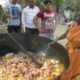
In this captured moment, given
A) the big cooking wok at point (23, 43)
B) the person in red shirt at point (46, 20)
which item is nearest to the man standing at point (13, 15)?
the person in red shirt at point (46, 20)

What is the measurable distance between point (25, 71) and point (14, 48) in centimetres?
129

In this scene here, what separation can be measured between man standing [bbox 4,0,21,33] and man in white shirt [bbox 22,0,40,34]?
0.21m

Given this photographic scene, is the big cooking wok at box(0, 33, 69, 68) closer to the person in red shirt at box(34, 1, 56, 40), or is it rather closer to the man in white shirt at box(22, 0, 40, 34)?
the person in red shirt at box(34, 1, 56, 40)

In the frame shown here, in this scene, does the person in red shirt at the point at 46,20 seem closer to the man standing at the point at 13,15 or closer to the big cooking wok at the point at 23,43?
the man standing at the point at 13,15

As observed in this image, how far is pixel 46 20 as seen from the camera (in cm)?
809

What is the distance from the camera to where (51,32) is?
8180mm

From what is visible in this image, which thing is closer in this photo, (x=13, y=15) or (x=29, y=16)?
(x=29, y=16)

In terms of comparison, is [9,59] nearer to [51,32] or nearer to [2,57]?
[2,57]

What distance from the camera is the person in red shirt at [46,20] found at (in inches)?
316

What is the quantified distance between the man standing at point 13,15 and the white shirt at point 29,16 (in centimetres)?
21

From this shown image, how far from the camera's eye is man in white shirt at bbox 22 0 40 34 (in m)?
8.11

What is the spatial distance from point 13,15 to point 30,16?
461mm

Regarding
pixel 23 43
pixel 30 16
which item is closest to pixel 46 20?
pixel 30 16

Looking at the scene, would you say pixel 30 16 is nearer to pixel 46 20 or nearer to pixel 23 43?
pixel 46 20
